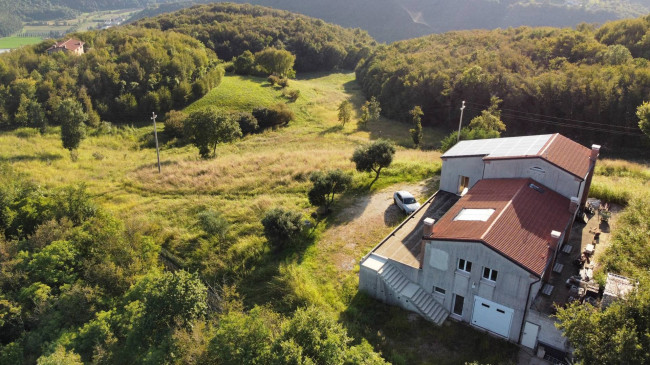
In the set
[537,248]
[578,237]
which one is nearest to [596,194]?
[578,237]

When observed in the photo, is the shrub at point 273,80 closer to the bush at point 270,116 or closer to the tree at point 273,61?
the tree at point 273,61

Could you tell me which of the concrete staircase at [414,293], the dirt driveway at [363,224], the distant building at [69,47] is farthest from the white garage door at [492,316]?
the distant building at [69,47]

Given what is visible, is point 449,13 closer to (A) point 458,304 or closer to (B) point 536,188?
(B) point 536,188

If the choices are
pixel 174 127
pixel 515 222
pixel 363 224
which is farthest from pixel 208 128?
pixel 515 222

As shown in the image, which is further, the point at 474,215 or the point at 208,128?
the point at 208,128

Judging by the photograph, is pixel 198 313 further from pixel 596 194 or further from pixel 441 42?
pixel 441 42

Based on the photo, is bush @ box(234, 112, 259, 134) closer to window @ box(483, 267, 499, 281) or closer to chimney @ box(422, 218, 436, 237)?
chimney @ box(422, 218, 436, 237)
